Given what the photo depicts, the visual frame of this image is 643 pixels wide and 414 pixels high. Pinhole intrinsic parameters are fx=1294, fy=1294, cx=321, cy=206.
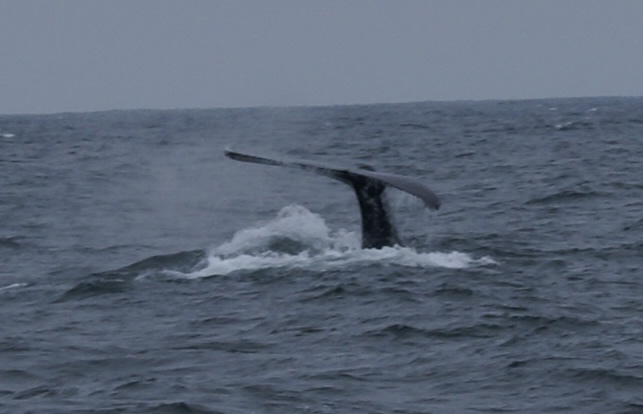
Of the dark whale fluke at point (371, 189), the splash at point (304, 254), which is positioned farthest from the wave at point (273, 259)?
the dark whale fluke at point (371, 189)

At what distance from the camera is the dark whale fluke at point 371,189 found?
14.6 meters

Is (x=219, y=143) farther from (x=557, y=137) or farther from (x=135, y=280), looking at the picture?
(x=135, y=280)

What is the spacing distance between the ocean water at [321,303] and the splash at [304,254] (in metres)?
0.06

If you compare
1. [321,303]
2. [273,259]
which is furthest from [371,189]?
[273,259]

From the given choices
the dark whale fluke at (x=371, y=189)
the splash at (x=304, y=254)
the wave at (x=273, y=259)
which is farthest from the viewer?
the splash at (x=304, y=254)

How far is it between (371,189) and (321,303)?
1.95 meters

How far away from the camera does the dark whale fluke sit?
47.9 feet

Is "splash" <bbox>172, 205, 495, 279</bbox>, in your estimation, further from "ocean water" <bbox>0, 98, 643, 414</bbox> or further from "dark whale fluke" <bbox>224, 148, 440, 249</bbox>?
"dark whale fluke" <bbox>224, 148, 440, 249</bbox>

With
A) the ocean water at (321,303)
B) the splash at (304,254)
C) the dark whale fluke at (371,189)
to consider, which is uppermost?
the dark whale fluke at (371,189)

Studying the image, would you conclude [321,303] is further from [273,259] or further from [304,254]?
[304,254]

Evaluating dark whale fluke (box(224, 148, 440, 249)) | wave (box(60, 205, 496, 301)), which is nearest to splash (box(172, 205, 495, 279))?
wave (box(60, 205, 496, 301))

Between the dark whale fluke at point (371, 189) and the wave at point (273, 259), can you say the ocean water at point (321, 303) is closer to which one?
the wave at point (273, 259)

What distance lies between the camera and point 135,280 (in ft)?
56.3

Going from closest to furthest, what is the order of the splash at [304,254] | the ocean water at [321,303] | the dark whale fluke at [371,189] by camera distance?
the ocean water at [321,303]
the dark whale fluke at [371,189]
the splash at [304,254]
